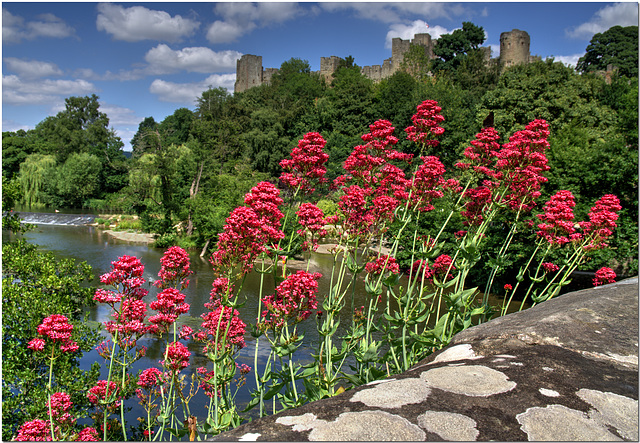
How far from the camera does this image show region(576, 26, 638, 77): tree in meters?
43.2

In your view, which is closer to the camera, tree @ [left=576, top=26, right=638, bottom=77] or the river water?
the river water

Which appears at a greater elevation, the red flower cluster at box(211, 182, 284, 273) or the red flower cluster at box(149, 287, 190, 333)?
the red flower cluster at box(211, 182, 284, 273)

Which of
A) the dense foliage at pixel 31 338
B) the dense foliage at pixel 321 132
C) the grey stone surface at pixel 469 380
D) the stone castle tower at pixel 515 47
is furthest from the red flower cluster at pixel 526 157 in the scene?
the stone castle tower at pixel 515 47

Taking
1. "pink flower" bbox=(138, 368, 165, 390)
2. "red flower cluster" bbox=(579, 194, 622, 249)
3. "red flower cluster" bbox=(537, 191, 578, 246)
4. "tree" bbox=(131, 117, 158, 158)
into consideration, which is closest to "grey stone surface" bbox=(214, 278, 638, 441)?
"red flower cluster" bbox=(537, 191, 578, 246)

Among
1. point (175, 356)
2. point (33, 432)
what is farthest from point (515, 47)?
point (33, 432)

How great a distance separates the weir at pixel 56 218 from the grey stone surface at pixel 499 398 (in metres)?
33.4

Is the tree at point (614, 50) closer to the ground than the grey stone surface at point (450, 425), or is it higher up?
higher up

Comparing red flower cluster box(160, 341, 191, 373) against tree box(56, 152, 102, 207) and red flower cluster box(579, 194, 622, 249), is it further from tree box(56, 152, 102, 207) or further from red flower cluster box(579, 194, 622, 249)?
tree box(56, 152, 102, 207)

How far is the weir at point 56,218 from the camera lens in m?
31.2

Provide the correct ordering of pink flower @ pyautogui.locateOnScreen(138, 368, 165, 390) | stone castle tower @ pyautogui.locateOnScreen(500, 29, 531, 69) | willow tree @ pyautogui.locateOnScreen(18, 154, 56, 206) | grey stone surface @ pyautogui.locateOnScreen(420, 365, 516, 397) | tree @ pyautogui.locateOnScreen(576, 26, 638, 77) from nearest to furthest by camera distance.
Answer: grey stone surface @ pyautogui.locateOnScreen(420, 365, 516, 397) → pink flower @ pyautogui.locateOnScreen(138, 368, 165, 390) → willow tree @ pyautogui.locateOnScreen(18, 154, 56, 206) → tree @ pyautogui.locateOnScreen(576, 26, 638, 77) → stone castle tower @ pyautogui.locateOnScreen(500, 29, 531, 69)

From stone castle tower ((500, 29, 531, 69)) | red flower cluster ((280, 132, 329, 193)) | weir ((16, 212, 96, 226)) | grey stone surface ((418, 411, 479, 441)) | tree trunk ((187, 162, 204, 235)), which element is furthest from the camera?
stone castle tower ((500, 29, 531, 69))

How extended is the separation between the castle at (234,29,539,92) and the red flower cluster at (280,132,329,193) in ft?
162

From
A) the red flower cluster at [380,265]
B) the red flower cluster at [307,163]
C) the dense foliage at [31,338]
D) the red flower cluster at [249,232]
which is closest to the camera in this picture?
the red flower cluster at [249,232]

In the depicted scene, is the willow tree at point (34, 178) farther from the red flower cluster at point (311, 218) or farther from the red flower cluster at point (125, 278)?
the red flower cluster at point (311, 218)
